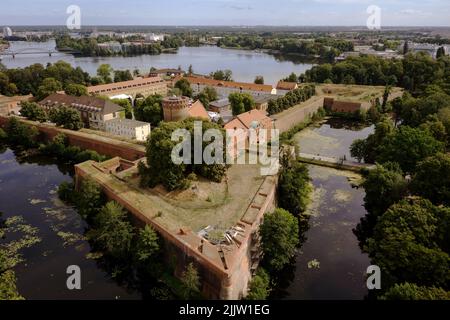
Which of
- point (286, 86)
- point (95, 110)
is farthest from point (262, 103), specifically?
point (95, 110)

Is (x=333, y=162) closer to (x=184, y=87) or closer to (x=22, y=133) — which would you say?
(x=184, y=87)

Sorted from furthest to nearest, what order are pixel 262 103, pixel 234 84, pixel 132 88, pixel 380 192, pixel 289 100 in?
pixel 234 84
pixel 132 88
pixel 289 100
pixel 262 103
pixel 380 192

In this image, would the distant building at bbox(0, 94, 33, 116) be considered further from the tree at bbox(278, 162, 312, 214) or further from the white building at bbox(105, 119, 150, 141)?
the tree at bbox(278, 162, 312, 214)

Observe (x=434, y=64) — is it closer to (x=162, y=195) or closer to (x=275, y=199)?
(x=275, y=199)

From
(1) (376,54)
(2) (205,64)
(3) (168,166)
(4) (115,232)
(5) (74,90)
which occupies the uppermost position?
(1) (376,54)

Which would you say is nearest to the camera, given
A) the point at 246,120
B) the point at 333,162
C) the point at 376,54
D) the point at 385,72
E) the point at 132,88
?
the point at 333,162

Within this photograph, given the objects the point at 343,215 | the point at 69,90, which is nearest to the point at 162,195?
the point at 343,215
